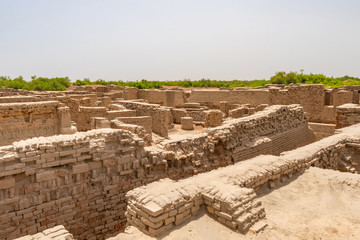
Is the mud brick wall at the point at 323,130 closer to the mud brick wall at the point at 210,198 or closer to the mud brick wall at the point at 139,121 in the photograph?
the mud brick wall at the point at 139,121

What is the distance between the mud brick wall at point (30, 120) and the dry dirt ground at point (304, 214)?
24.9ft

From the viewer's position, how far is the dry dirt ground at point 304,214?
15.1 ft

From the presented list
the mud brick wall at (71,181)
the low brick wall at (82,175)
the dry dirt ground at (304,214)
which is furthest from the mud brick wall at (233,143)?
the dry dirt ground at (304,214)

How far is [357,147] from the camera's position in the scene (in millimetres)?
9305

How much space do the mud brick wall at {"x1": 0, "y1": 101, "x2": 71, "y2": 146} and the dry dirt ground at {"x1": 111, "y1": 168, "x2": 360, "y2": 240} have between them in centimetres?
759

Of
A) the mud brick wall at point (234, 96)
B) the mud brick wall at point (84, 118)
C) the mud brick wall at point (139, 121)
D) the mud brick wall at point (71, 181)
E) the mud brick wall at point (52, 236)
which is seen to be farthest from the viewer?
the mud brick wall at point (234, 96)

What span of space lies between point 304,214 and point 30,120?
31.3ft

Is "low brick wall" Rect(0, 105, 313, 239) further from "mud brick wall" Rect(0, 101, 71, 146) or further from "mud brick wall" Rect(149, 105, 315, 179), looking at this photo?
"mud brick wall" Rect(0, 101, 71, 146)

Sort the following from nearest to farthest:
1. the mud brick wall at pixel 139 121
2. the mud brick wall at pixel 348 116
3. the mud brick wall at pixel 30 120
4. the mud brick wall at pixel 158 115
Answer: the mud brick wall at pixel 30 120
the mud brick wall at pixel 139 121
the mud brick wall at pixel 348 116
the mud brick wall at pixel 158 115

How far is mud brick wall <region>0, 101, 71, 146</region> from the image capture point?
33.0 feet

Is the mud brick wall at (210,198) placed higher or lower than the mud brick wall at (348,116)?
lower

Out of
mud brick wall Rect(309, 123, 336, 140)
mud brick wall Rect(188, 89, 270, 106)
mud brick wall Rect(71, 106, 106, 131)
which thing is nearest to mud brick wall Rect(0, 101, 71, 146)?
mud brick wall Rect(71, 106, 106, 131)

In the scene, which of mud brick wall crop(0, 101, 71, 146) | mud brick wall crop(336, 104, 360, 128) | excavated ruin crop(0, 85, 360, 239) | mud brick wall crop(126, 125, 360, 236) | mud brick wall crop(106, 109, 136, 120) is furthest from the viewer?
mud brick wall crop(106, 109, 136, 120)

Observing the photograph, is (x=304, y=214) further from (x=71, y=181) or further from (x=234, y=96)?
(x=234, y=96)
